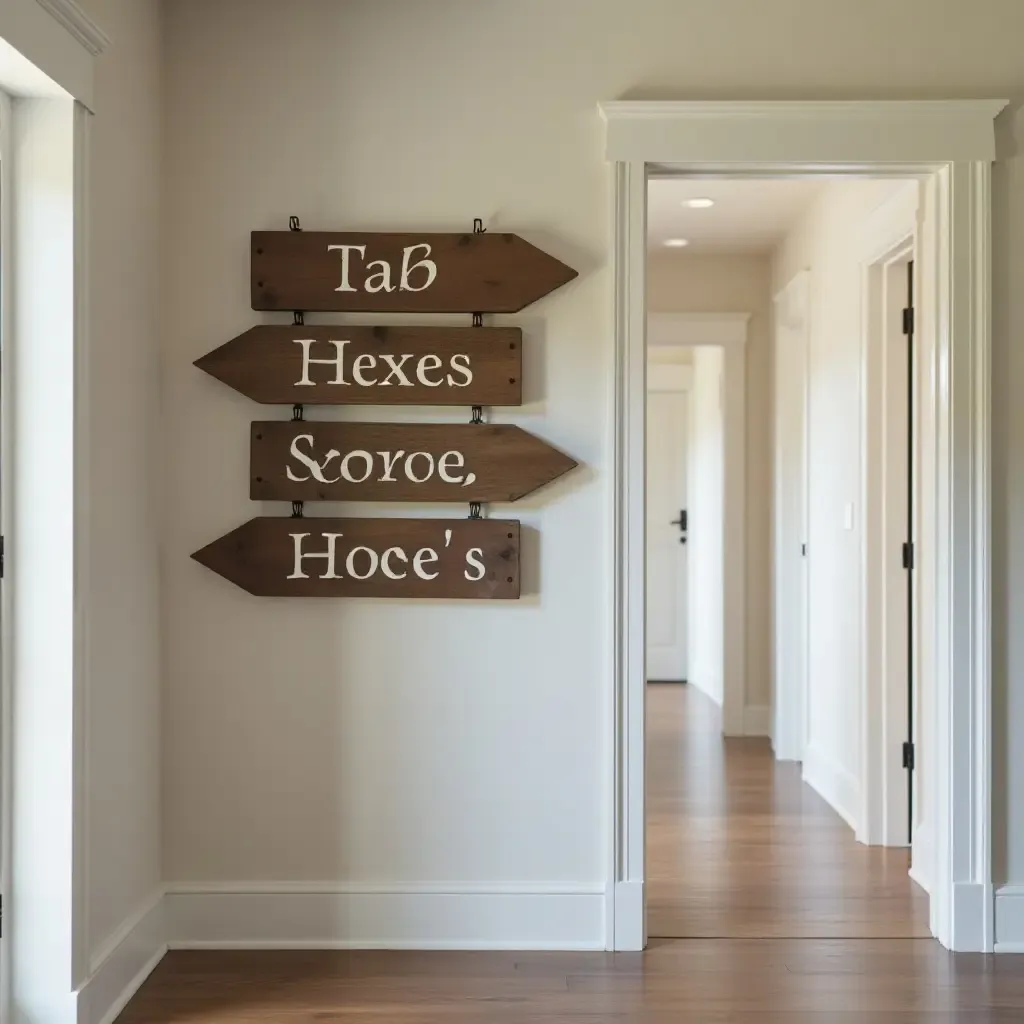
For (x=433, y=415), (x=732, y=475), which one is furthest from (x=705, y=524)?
(x=433, y=415)

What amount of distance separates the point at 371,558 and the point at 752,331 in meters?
3.60

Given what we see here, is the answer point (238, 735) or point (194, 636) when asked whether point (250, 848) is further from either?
point (194, 636)

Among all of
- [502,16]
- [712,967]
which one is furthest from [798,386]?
[712,967]

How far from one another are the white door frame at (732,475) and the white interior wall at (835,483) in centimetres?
71

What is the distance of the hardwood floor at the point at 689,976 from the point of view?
8.45 ft

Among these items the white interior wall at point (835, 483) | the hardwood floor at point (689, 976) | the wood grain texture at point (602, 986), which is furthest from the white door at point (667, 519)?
the wood grain texture at point (602, 986)

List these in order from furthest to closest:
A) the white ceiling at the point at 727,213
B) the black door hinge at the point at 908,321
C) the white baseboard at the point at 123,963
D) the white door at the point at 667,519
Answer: the white door at the point at 667,519 → the white ceiling at the point at 727,213 → the black door hinge at the point at 908,321 → the white baseboard at the point at 123,963

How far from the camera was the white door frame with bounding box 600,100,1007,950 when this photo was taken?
2.95 meters

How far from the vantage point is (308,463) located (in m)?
2.97

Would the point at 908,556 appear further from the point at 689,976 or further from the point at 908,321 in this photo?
the point at 689,976

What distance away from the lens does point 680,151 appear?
2.95 meters

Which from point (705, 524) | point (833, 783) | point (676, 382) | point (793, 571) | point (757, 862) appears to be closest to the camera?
point (757, 862)

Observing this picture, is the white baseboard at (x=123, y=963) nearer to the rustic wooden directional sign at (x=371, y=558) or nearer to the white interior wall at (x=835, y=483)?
the rustic wooden directional sign at (x=371, y=558)

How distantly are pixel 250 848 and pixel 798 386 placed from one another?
11.8ft
